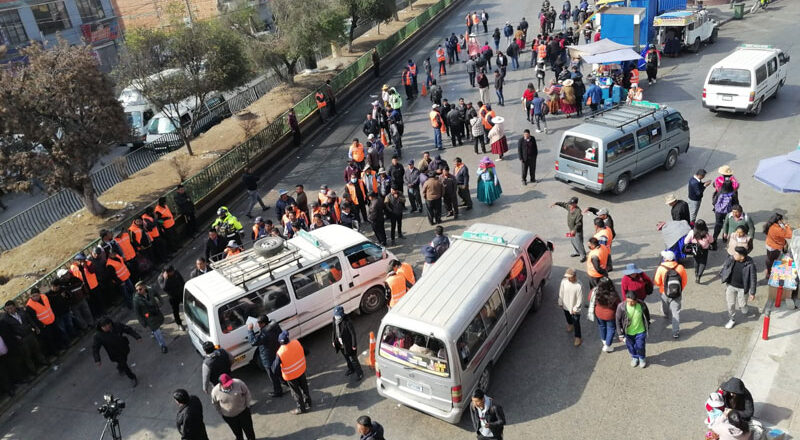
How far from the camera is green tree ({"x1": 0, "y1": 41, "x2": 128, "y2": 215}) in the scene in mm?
15766

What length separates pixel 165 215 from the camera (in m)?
15.5

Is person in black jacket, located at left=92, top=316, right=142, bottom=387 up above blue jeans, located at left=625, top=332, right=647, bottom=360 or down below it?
above

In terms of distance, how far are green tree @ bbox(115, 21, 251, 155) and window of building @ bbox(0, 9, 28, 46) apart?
96.2 feet

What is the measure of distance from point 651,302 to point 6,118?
52.4 ft

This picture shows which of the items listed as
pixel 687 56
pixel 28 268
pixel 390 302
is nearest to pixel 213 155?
pixel 28 268

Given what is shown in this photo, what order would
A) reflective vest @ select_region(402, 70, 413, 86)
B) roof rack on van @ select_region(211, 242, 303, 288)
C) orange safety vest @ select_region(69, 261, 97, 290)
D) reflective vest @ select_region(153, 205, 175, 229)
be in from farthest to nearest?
reflective vest @ select_region(402, 70, 413, 86), reflective vest @ select_region(153, 205, 175, 229), orange safety vest @ select_region(69, 261, 97, 290), roof rack on van @ select_region(211, 242, 303, 288)

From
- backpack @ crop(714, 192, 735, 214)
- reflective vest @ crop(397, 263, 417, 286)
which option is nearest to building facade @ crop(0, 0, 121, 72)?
reflective vest @ crop(397, 263, 417, 286)

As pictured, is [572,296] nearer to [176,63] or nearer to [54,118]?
[54,118]

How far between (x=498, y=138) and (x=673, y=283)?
9.63 m

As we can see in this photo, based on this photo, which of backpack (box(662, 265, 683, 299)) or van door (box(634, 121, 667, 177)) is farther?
van door (box(634, 121, 667, 177))

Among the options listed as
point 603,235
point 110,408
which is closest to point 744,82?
point 603,235

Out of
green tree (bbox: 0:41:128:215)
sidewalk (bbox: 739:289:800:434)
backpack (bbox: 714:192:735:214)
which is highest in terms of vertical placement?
Answer: green tree (bbox: 0:41:128:215)

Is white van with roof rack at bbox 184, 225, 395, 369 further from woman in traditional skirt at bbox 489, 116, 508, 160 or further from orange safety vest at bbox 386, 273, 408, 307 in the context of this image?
woman in traditional skirt at bbox 489, 116, 508, 160

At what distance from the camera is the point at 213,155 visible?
23594mm
